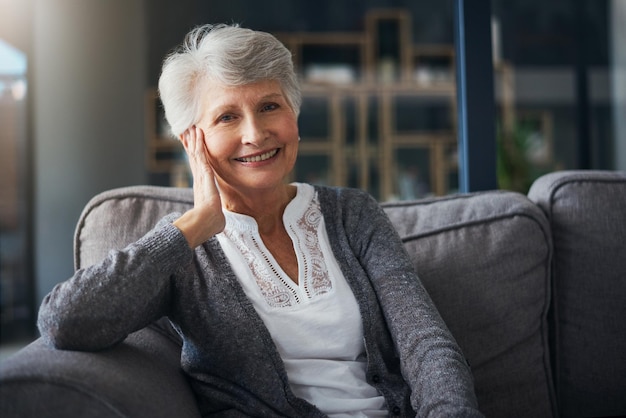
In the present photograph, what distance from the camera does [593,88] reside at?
21.2 feet

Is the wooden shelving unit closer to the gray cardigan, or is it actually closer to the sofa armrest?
the gray cardigan


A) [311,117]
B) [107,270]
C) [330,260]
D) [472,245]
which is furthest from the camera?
[311,117]

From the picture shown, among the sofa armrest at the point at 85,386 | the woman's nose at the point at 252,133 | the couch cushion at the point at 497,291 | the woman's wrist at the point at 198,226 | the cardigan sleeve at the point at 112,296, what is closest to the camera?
the sofa armrest at the point at 85,386

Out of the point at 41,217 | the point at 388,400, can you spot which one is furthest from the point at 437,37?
the point at 388,400

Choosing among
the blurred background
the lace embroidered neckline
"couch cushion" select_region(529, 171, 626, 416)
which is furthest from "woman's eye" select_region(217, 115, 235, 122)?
the blurred background

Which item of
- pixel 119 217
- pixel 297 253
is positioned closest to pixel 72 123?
pixel 119 217

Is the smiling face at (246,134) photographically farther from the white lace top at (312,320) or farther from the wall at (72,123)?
the wall at (72,123)

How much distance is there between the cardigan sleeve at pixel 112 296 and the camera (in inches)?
42.6

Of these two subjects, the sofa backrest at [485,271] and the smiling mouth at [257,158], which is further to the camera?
the sofa backrest at [485,271]

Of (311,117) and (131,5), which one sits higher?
(131,5)

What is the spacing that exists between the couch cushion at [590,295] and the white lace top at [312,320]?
1.78 ft

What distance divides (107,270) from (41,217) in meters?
3.80

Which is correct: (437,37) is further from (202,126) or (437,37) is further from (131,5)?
(202,126)

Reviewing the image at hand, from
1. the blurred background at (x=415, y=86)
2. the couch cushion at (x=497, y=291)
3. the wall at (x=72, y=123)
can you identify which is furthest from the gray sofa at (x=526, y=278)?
the blurred background at (x=415, y=86)
